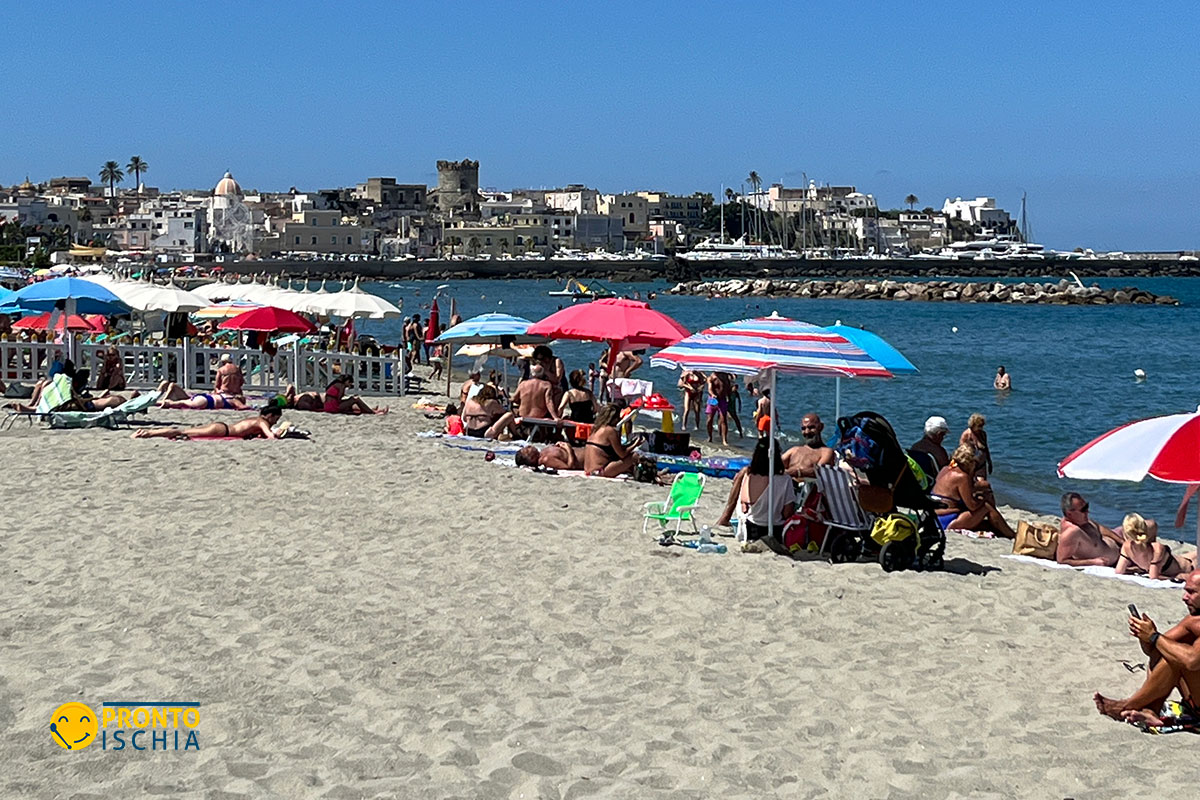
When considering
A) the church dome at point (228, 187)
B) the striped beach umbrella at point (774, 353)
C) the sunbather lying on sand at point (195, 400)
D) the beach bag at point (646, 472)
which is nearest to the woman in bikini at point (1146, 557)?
the striped beach umbrella at point (774, 353)

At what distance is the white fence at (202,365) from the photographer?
1742cm

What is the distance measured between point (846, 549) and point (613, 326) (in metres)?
5.37

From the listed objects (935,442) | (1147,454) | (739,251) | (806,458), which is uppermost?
(739,251)

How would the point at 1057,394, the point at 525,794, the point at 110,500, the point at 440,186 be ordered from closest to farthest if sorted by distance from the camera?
the point at 525,794 → the point at 110,500 → the point at 1057,394 → the point at 440,186

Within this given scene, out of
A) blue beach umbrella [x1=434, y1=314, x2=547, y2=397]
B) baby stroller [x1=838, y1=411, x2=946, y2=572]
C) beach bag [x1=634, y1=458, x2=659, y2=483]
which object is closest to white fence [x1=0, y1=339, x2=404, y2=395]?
blue beach umbrella [x1=434, y1=314, x2=547, y2=397]

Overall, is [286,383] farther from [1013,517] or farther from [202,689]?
[202,689]

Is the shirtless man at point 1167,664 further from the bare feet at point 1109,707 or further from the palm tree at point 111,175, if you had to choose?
the palm tree at point 111,175

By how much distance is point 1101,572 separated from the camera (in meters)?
8.48

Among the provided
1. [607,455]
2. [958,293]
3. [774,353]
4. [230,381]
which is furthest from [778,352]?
[958,293]

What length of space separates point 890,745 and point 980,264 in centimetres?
14790

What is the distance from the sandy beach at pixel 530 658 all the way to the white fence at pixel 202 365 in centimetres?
797

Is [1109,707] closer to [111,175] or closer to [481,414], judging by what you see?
[481,414]

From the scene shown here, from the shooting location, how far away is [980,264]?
14688cm

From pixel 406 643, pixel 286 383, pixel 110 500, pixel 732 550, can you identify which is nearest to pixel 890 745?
pixel 406 643
